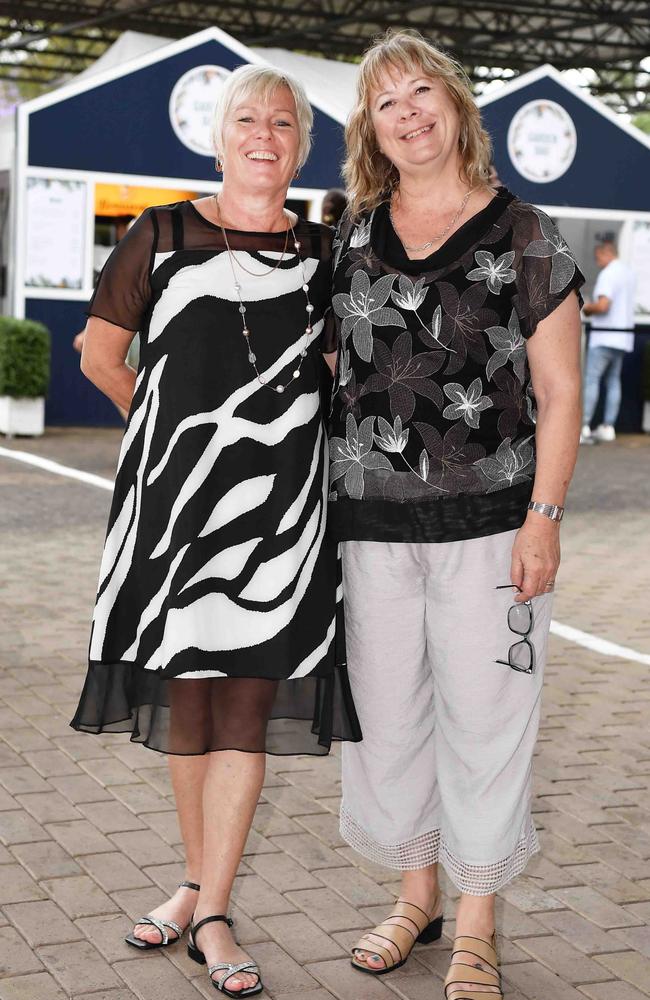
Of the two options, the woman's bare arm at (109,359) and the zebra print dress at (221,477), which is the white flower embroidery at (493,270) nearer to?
the zebra print dress at (221,477)

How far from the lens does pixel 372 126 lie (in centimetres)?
302

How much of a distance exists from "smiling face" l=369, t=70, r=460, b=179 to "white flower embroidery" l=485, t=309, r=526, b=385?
0.38 meters

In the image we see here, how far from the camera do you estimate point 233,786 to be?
299 centimetres

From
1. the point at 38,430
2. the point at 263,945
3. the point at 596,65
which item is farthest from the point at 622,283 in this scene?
the point at 596,65

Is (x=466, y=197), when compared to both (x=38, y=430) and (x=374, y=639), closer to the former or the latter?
(x=374, y=639)

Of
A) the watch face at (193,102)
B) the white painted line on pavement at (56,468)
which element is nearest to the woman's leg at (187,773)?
the white painted line on pavement at (56,468)

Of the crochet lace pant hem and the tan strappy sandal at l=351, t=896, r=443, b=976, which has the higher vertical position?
the crochet lace pant hem

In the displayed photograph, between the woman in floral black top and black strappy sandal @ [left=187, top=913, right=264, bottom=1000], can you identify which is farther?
black strappy sandal @ [left=187, top=913, right=264, bottom=1000]

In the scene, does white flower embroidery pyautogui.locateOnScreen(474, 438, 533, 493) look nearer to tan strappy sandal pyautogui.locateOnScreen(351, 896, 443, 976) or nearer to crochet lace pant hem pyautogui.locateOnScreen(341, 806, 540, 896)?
crochet lace pant hem pyautogui.locateOnScreen(341, 806, 540, 896)

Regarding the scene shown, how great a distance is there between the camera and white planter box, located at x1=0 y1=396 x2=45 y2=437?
47.4ft

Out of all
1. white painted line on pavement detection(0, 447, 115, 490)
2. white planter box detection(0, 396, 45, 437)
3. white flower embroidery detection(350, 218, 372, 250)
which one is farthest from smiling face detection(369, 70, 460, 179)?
white planter box detection(0, 396, 45, 437)

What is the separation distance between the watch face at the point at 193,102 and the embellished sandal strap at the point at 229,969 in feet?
44.1

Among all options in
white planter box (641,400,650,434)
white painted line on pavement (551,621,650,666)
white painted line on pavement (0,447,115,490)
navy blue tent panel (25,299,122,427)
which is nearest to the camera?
white painted line on pavement (551,621,650,666)

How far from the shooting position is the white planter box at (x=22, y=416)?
1446cm
